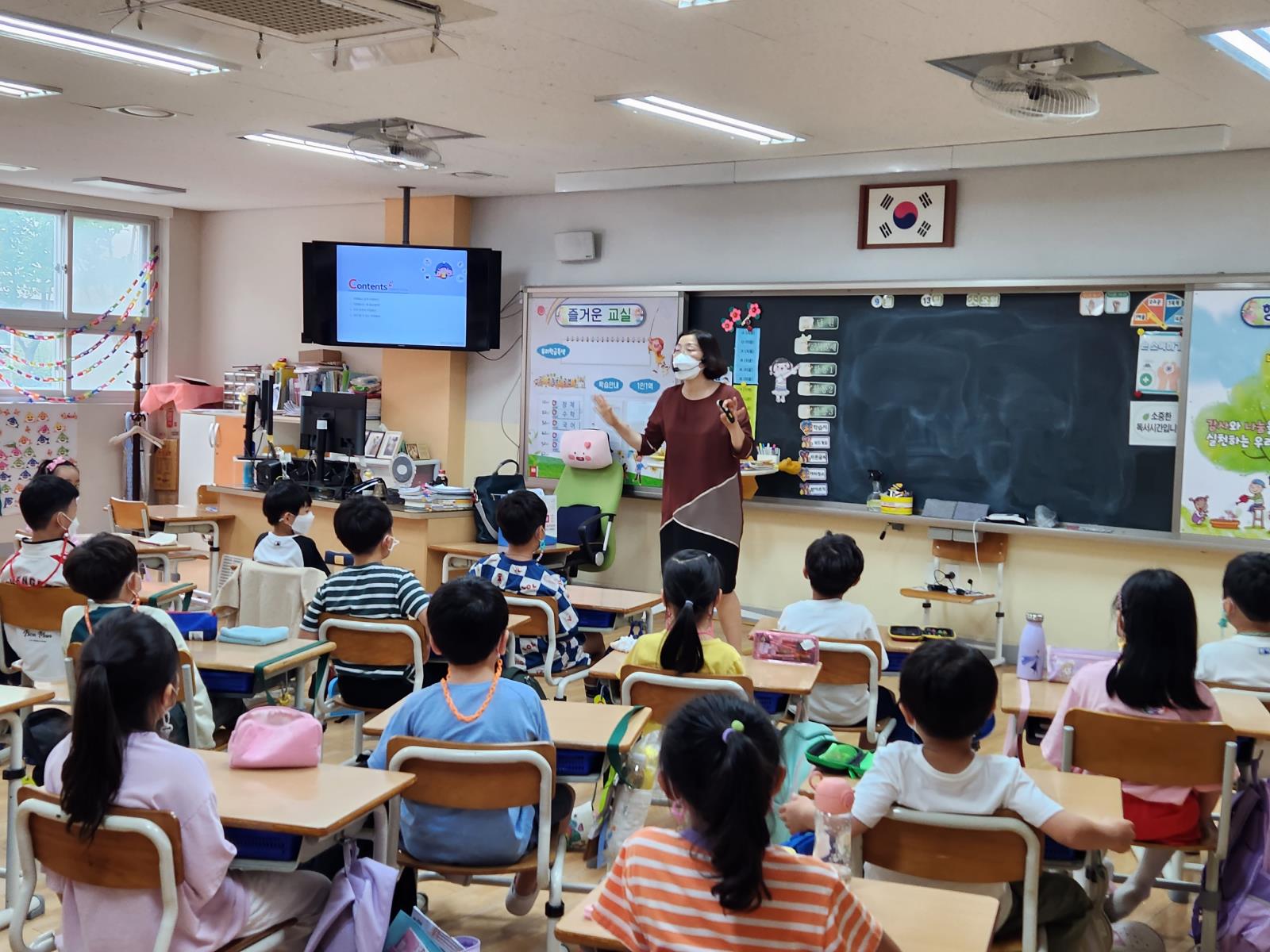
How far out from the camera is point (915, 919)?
185 centimetres

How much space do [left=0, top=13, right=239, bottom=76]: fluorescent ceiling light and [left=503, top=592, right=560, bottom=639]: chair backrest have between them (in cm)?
241

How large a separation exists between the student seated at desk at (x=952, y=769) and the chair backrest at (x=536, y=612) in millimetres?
1984

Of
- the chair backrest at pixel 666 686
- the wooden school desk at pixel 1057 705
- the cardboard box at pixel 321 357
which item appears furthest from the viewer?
the cardboard box at pixel 321 357

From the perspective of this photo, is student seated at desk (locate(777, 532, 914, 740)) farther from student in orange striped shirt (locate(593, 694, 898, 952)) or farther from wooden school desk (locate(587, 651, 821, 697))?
student in orange striped shirt (locate(593, 694, 898, 952))

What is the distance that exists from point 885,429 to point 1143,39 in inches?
114

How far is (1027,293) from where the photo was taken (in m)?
6.21

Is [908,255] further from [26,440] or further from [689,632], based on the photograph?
[26,440]

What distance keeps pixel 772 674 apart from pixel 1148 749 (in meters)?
0.98

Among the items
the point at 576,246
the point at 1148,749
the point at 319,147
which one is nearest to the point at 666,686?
the point at 1148,749

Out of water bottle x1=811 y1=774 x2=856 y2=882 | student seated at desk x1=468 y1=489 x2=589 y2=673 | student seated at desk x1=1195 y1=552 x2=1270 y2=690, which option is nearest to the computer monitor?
student seated at desk x1=468 y1=489 x2=589 y2=673

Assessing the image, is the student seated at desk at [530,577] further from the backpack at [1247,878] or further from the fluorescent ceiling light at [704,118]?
the backpack at [1247,878]

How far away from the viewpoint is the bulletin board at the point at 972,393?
19.5 feet

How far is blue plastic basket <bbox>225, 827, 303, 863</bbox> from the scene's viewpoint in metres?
2.31

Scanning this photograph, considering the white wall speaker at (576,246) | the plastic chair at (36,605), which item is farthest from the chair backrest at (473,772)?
the white wall speaker at (576,246)
